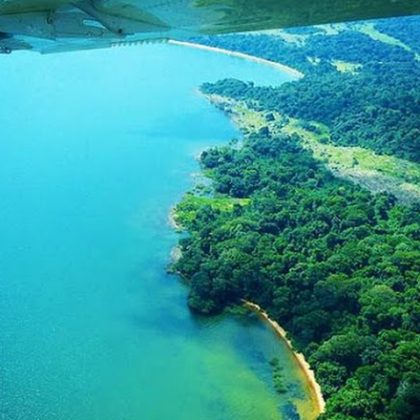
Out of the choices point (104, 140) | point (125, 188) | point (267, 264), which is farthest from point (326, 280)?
point (104, 140)

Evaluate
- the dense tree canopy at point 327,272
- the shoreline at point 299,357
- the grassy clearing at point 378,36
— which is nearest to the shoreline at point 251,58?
the grassy clearing at point 378,36

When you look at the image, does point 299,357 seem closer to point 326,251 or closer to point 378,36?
point 326,251

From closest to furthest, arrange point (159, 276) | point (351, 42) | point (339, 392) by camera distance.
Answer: point (339, 392)
point (159, 276)
point (351, 42)

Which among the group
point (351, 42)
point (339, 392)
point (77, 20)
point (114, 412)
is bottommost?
point (114, 412)

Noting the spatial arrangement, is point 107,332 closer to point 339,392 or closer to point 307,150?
point 339,392

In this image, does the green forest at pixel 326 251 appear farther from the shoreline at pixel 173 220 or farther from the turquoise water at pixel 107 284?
the turquoise water at pixel 107 284

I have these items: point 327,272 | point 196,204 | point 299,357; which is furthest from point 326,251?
point 196,204
